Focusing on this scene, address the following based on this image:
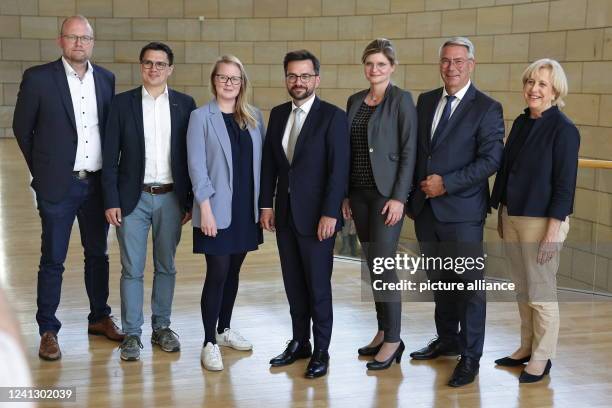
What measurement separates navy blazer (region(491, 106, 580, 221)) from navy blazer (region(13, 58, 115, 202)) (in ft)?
7.32

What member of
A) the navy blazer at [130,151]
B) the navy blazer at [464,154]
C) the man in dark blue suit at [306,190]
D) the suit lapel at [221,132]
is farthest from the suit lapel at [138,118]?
the navy blazer at [464,154]

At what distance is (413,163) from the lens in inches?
137

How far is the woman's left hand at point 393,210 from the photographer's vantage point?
3.42 m

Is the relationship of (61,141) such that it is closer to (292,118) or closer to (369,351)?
(292,118)

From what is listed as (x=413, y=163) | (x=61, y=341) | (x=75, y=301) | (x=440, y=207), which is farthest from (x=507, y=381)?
(x=75, y=301)

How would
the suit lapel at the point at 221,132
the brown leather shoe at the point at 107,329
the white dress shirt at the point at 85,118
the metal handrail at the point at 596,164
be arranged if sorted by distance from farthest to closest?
the metal handrail at the point at 596,164
the brown leather shoe at the point at 107,329
the white dress shirt at the point at 85,118
the suit lapel at the point at 221,132

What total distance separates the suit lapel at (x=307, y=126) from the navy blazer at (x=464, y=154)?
540mm

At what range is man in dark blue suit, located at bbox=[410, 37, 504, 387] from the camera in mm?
3387

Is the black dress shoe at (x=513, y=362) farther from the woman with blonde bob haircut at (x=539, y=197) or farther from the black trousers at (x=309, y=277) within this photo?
the black trousers at (x=309, y=277)

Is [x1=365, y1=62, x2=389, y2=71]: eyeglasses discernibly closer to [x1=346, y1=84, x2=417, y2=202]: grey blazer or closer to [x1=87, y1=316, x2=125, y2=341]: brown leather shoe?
[x1=346, y1=84, x2=417, y2=202]: grey blazer

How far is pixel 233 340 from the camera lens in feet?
12.8

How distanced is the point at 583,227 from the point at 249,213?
8.74 ft

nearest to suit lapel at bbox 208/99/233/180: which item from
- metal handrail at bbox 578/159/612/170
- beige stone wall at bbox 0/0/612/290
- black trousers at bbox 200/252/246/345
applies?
black trousers at bbox 200/252/246/345

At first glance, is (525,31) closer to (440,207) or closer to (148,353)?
(440,207)
